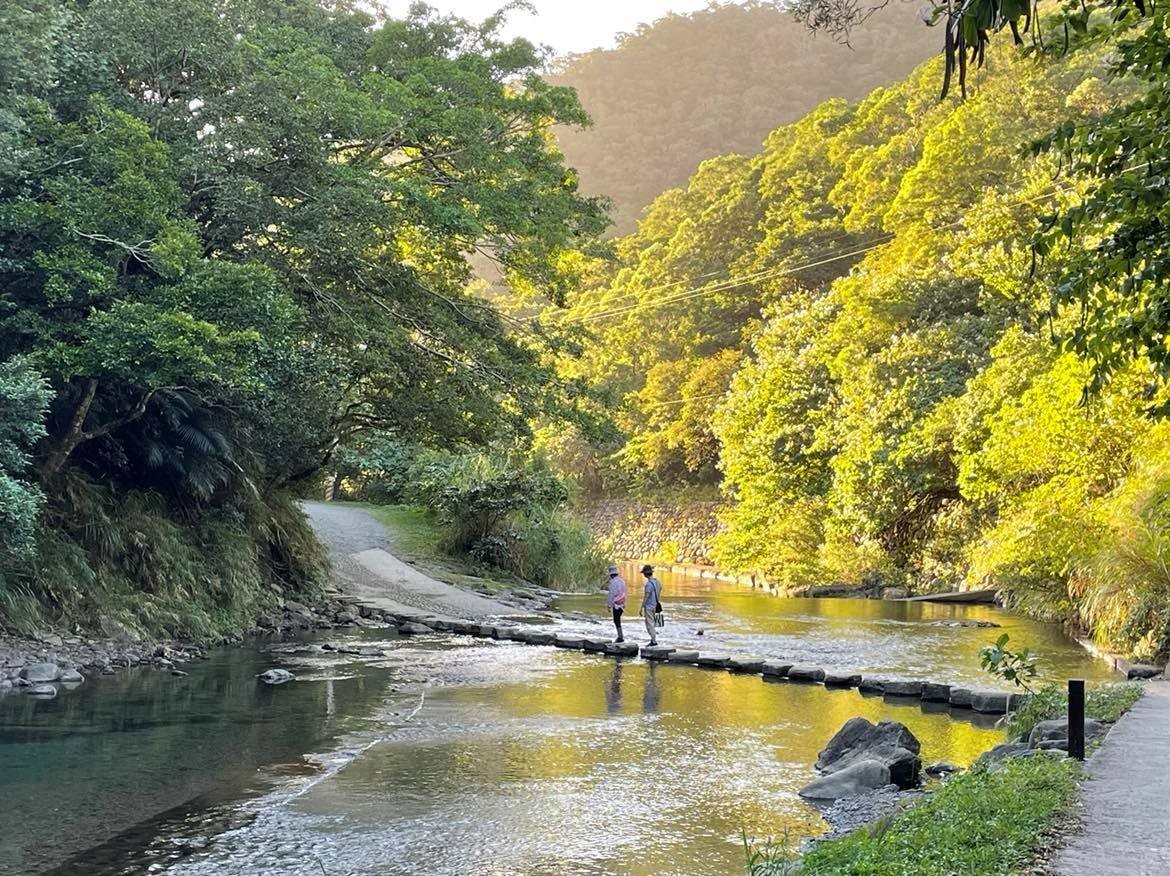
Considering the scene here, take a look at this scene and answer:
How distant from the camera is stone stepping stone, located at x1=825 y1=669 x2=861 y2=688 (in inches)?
581

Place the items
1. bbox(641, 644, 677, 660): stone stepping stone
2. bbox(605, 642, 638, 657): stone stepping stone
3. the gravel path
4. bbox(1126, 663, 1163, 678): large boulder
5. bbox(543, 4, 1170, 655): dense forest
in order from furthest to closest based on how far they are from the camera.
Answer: the gravel path → bbox(605, 642, 638, 657): stone stepping stone → bbox(641, 644, 677, 660): stone stepping stone → bbox(1126, 663, 1163, 678): large boulder → bbox(543, 4, 1170, 655): dense forest

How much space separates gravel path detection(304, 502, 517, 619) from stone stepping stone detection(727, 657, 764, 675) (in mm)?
7030

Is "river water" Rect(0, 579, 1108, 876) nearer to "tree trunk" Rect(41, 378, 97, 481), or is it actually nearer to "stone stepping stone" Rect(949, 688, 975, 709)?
"stone stepping stone" Rect(949, 688, 975, 709)

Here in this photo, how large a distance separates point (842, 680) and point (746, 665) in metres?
1.66

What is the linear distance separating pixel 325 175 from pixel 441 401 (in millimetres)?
4827

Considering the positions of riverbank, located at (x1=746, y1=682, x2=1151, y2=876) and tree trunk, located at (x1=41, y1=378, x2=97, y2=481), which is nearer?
riverbank, located at (x1=746, y1=682, x2=1151, y2=876)

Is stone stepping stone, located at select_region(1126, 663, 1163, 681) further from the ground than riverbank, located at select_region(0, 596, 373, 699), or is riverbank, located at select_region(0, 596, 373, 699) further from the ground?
stone stepping stone, located at select_region(1126, 663, 1163, 681)

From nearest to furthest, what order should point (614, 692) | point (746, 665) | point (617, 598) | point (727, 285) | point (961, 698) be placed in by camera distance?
1. point (961, 698)
2. point (614, 692)
3. point (746, 665)
4. point (617, 598)
5. point (727, 285)

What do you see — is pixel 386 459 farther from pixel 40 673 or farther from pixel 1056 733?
pixel 1056 733

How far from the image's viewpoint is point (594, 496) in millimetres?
58125

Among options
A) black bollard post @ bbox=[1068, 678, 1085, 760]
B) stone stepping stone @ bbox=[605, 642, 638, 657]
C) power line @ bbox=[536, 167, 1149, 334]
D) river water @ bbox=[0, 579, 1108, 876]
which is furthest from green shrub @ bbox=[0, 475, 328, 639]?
power line @ bbox=[536, 167, 1149, 334]

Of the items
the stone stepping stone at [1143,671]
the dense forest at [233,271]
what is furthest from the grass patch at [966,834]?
the dense forest at [233,271]

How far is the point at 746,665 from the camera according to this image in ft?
52.7

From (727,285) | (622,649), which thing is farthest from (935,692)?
(727,285)
